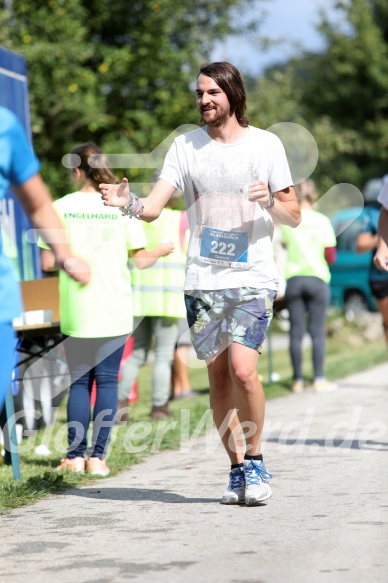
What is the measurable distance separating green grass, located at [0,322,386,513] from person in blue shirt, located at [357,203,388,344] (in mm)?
Result: 1653

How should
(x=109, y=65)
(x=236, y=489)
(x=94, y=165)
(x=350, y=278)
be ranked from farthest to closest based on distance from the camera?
(x=350, y=278) → (x=109, y=65) → (x=94, y=165) → (x=236, y=489)

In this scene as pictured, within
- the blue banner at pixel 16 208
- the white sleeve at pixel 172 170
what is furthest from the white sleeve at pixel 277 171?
the blue banner at pixel 16 208

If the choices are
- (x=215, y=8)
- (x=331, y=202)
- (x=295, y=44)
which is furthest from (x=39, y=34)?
(x=295, y=44)

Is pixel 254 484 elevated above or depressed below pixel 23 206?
below

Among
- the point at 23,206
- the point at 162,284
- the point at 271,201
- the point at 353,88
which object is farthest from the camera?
the point at 353,88

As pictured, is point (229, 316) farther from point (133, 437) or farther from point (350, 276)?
point (350, 276)

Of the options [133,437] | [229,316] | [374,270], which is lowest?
[133,437]

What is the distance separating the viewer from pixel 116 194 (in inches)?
214

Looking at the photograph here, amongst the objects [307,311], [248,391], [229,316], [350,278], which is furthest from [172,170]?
[350,278]

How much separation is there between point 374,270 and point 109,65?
10398 mm

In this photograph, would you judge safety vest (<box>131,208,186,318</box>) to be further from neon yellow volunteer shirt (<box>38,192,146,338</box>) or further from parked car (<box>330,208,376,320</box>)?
parked car (<box>330,208,376,320</box>)

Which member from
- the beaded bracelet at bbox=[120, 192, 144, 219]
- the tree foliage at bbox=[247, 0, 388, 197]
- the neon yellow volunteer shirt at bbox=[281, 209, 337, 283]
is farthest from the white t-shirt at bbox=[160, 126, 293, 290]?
the tree foliage at bbox=[247, 0, 388, 197]

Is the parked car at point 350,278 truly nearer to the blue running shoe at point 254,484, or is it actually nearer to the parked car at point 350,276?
the parked car at point 350,276

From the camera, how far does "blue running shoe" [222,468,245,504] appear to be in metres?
5.91
